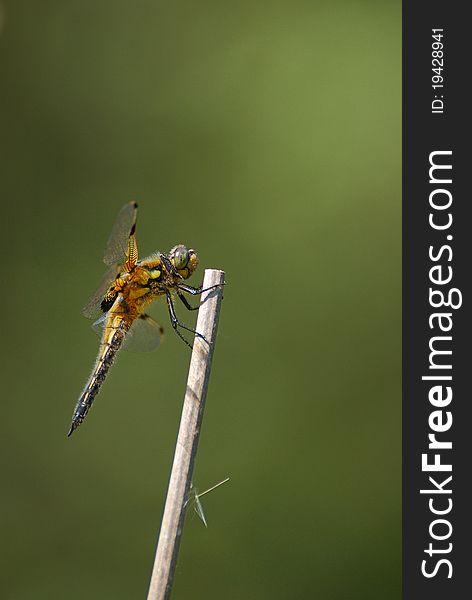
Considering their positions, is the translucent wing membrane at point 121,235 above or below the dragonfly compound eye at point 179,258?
above

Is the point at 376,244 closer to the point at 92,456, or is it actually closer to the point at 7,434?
the point at 92,456

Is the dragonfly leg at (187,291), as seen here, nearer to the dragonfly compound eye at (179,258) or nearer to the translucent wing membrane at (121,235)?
the dragonfly compound eye at (179,258)

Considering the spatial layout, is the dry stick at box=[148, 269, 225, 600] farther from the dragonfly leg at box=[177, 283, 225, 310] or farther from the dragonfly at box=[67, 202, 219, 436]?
the dragonfly at box=[67, 202, 219, 436]

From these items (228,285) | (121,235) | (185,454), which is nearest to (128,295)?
(121,235)

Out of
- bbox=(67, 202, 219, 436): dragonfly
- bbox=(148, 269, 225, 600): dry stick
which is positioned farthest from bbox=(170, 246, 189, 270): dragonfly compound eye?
bbox=(148, 269, 225, 600): dry stick

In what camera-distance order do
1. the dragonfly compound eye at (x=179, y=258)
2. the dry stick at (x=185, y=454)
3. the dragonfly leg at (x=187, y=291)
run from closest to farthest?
the dry stick at (x=185, y=454) → the dragonfly leg at (x=187, y=291) → the dragonfly compound eye at (x=179, y=258)

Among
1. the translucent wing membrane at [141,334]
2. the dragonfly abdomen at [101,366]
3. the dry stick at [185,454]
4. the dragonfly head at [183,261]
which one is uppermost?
the dragonfly head at [183,261]

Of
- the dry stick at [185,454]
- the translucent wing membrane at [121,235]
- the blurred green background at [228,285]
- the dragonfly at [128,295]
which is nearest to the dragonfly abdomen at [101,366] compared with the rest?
the dragonfly at [128,295]

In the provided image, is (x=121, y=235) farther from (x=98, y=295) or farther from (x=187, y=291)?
(x=187, y=291)
